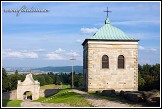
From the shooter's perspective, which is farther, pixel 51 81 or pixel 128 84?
pixel 51 81

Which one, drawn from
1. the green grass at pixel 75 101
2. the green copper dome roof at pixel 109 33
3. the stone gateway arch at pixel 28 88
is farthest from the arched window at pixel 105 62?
the stone gateway arch at pixel 28 88

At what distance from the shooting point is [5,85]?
52.6 m

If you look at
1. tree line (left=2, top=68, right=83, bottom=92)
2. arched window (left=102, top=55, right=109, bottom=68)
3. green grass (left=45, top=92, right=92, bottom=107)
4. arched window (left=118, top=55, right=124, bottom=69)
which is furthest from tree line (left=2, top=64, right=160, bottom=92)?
green grass (left=45, top=92, right=92, bottom=107)

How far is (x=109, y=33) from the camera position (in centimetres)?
2858

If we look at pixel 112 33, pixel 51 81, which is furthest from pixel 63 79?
pixel 112 33

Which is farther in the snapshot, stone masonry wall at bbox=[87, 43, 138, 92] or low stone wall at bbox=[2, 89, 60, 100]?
low stone wall at bbox=[2, 89, 60, 100]

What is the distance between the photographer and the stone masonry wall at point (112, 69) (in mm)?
27016

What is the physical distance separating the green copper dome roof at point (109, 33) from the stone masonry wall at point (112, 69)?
31.2 inches

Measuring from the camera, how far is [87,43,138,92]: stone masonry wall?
27016mm

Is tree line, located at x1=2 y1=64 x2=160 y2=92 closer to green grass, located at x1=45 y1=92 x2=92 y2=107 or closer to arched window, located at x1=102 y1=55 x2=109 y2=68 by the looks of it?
arched window, located at x1=102 y1=55 x2=109 y2=68

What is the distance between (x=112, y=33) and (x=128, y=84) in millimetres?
4921

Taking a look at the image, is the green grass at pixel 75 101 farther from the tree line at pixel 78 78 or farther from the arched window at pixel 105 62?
the tree line at pixel 78 78

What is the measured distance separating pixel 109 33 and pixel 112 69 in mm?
3488

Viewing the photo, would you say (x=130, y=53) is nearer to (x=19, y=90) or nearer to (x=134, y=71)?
(x=134, y=71)
